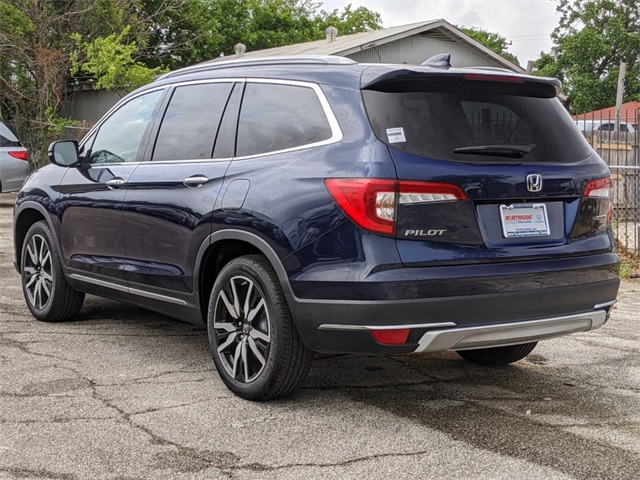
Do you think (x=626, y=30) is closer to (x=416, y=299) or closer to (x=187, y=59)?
(x=187, y=59)

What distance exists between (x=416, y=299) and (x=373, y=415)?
2.55 ft

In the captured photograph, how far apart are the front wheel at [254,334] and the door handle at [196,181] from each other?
20.8 inches

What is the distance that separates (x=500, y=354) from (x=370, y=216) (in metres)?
1.88

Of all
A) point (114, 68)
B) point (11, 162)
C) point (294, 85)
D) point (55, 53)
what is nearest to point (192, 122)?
point (294, 85)

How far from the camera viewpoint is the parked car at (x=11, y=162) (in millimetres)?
17312

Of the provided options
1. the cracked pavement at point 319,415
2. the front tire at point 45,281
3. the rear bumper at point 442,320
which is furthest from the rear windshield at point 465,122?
the front tire at point 45,281

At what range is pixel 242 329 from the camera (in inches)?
192

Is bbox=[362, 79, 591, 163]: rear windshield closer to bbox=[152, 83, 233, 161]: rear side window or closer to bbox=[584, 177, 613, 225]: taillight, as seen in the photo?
bbox=[584, 177, 613, 225]: taillight

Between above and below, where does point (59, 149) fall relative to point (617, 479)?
above

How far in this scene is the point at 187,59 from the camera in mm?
40938

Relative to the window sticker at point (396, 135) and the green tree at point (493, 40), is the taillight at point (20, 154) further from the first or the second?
the green tree at point (493, 40)

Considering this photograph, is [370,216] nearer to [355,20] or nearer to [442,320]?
[442,320]

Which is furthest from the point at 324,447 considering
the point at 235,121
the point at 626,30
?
the point at 626,30

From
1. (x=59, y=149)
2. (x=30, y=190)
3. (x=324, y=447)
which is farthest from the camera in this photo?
(x=30, y=190)
